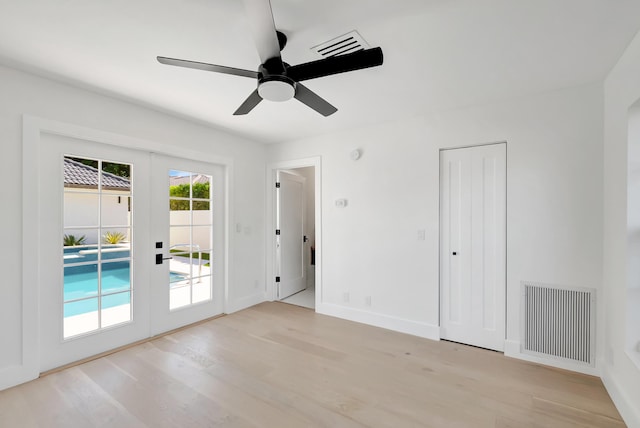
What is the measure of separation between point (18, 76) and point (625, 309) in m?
4.81

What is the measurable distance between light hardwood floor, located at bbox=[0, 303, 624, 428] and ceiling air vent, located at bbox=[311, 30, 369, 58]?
2485mm

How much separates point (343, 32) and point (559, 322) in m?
3.02

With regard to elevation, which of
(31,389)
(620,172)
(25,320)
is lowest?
(31,389)

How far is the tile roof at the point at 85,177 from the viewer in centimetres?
251

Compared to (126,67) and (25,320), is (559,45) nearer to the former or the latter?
(126,67)

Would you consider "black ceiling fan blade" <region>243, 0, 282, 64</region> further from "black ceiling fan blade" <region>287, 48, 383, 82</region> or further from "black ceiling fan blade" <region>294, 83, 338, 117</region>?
"black ceiling fan blade" <region>294, 83, 338, 117</region>

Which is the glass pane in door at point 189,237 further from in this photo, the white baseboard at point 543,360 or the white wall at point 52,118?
the white baseboard at point 543,360

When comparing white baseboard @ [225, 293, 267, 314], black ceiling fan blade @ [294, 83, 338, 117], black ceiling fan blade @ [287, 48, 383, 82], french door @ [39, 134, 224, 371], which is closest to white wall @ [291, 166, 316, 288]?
white baseboard @ [225, 293, 267, 314]

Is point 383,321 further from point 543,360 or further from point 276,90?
point 276,90

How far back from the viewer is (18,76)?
2.20 metres

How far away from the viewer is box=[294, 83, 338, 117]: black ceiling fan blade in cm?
178

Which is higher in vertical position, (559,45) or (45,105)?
(559,45)

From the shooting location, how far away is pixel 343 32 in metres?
1.74

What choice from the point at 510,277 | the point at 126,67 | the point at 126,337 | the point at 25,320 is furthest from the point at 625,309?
the point at 25,320
